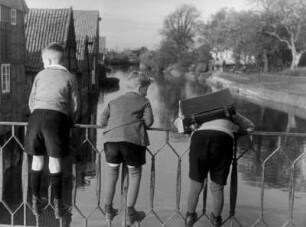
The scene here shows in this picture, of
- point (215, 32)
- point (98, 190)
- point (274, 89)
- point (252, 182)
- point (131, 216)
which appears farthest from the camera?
point (215, 32)

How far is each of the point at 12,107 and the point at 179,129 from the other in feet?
60.4

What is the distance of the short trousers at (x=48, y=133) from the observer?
4680 millimetres

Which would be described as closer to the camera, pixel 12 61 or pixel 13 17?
pixel 12 61

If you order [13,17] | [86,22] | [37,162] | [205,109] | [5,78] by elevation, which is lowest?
[5,78]

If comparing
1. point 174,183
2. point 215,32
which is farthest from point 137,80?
point 215,32

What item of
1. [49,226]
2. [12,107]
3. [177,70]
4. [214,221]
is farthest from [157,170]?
[177,70]

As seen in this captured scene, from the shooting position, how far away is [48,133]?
15.3 ft

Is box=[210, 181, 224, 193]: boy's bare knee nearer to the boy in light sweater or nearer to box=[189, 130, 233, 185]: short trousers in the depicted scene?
box=[189, 130, 233, 185]: short trousers

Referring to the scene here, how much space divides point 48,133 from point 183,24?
92.8m

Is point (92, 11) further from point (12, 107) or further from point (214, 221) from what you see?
point (214, 221)

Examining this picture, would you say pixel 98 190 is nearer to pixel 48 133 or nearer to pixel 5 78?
pixel 48 133

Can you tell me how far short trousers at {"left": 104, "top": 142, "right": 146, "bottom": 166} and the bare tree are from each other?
90972mm

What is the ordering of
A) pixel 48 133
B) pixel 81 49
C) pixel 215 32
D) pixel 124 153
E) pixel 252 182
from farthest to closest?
pixel 215 32, pixel 81 49, pixel 252 182, pixel 124 153, pixel 48 133

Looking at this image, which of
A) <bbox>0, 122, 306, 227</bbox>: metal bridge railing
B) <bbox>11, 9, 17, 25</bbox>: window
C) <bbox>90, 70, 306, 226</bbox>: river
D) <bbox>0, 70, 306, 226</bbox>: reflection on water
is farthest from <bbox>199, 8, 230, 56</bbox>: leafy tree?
<bbox>11, 9, 17, 25</bbox>: window
